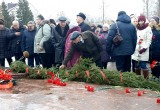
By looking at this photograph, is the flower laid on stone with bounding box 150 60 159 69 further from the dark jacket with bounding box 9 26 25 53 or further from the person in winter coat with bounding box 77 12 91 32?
the dark jacket with bounding box 9 26 25 53

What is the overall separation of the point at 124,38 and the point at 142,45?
0.70 meters

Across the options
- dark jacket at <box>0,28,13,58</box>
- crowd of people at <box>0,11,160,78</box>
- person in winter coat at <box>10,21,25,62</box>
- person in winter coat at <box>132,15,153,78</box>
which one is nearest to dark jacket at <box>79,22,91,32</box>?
crowd of people at <box>0,11,160,78</box>

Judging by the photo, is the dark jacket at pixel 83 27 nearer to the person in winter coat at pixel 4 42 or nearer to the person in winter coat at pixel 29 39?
the person in winter coat at pixel 29 39

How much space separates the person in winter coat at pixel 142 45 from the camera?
8531mm

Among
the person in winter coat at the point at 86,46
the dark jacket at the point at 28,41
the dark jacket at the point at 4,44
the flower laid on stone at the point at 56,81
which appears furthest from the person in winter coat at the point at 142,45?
the dark jacket at the point at 4,44

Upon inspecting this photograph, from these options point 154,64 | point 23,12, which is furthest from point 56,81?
point 23,12

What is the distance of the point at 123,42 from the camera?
8180 mm

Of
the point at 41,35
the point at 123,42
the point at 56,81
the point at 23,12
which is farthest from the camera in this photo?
the point at 23,12

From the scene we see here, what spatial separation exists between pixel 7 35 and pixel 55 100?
199 inches

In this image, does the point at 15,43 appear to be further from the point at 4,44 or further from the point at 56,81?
the point at 56,81

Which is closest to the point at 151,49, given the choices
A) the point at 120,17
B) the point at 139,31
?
the point at 139,31

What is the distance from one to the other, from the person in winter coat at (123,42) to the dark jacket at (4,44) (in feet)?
11.0

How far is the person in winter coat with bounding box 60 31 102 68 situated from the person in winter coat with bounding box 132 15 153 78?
48.9 inches

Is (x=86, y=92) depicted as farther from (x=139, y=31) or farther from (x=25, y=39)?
(x=25, y=39)
